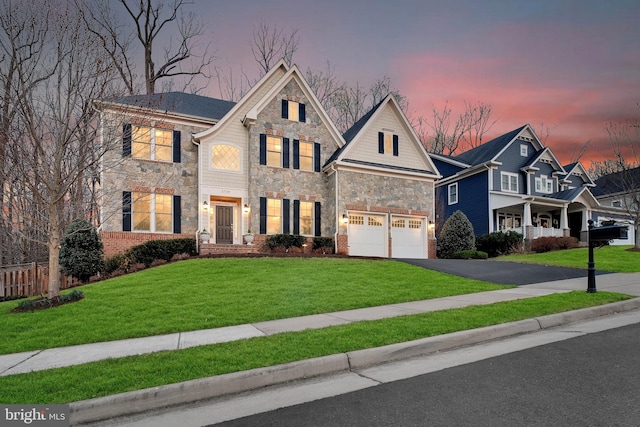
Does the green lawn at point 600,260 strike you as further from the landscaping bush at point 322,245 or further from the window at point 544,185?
the landscaping bush at point 322,245

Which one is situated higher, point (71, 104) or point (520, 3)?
point (520, 3)

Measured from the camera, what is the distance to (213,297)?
9.79 meters

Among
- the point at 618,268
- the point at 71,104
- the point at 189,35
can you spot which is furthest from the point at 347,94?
the point at 71,104

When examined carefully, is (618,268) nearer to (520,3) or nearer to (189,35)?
(520,3)

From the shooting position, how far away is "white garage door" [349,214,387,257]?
21622mm

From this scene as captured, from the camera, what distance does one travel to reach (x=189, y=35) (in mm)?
29141

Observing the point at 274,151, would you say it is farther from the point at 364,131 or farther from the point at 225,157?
the point at 364,131

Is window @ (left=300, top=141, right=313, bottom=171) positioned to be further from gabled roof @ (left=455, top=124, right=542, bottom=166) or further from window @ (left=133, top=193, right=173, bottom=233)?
gabled roof @ (left=455, top=124, right=542, bottom=166)

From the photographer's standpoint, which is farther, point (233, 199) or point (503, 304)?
point (233, 199)

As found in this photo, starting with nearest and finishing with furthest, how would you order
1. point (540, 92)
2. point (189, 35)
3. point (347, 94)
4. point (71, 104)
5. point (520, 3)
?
point (71, 104), point (520, 3), point (540, 92), point (189, 35), point (347, 94)

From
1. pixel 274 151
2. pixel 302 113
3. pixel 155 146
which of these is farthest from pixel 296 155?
pixel 155 146

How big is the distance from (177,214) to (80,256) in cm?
496

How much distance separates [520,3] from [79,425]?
69.9ft

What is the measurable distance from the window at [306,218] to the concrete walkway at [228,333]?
473 inches
